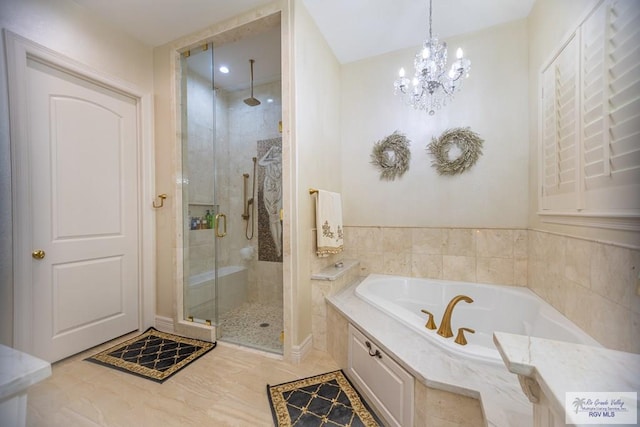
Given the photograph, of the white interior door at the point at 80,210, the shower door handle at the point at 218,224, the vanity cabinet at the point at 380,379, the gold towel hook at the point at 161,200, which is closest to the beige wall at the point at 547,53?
the vanity cabinet at the point at 380,379

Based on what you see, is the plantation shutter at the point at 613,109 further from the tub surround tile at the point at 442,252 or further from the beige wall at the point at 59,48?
the beige wall at the point at 59,48

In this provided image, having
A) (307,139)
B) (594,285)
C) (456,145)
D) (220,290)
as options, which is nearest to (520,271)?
(594,285)

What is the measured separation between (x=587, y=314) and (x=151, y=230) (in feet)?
10.5

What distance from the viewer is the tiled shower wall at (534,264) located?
1069 mm

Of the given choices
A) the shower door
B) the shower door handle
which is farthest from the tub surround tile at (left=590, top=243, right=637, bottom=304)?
the shower door handle

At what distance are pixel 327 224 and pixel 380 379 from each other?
1211mm

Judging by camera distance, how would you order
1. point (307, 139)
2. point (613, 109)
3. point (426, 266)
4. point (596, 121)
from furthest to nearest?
point (426, 266) < point (307, 139) < point (596, 121) < point (613, 109)

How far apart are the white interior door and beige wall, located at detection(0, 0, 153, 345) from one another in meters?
0.16

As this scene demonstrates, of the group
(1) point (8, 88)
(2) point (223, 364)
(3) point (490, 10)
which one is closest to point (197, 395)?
(2) point (223, 364)

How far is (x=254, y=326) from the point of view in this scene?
2459 mm

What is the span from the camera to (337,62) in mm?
2740

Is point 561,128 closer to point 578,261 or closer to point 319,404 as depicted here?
point 578,261

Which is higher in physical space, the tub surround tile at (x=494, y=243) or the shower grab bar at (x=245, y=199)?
the shower grab bar at (x=245, y=199)

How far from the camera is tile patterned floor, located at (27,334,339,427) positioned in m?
1.30
